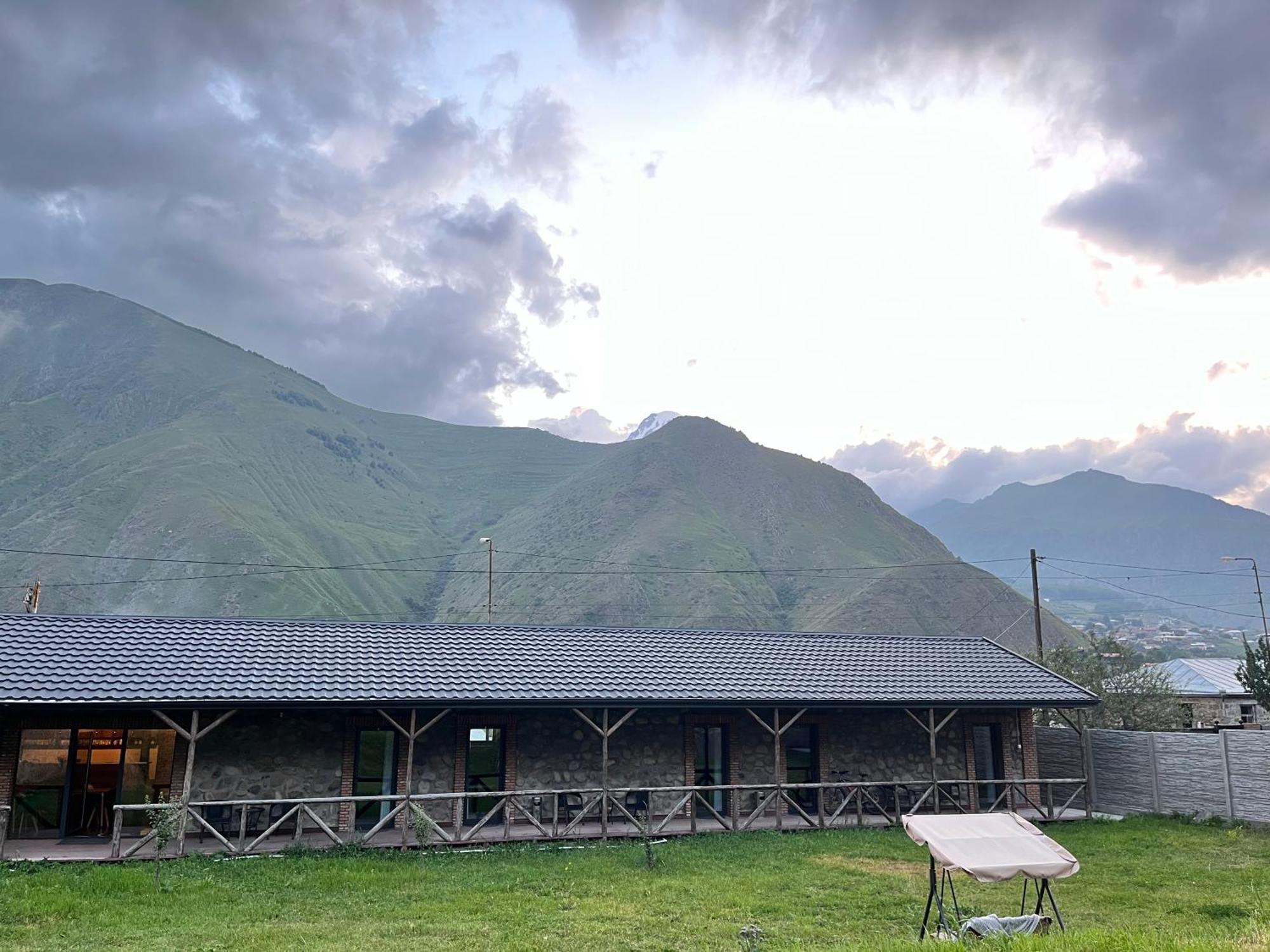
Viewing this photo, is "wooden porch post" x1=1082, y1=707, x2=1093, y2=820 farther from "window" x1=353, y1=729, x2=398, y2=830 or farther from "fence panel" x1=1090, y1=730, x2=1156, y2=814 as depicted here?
"window" x1=353, y1=729, x2=398, y2=830

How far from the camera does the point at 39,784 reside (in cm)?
1520

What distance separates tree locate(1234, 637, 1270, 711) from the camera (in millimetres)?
24828

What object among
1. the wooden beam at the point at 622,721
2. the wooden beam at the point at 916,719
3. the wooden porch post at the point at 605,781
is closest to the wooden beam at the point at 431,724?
the wooden porch post at the point at 605,781

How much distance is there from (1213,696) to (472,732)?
31.2 metres

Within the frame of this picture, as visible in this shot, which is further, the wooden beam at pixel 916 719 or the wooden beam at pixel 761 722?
the wooden beam at pixel 916 719

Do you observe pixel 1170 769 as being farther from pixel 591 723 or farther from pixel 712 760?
pixel 591 723

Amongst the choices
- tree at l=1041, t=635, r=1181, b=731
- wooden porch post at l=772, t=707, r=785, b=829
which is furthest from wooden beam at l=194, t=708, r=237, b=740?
tree at l=1041, t=635, r=1181, b=731

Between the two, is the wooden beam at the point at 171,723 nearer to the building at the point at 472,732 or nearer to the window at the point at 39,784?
the building at the point at 472,732

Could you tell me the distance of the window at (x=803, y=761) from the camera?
19.3m

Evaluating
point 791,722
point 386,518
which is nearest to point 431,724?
point 791,722

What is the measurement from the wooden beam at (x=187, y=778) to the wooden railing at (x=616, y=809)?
22 cm

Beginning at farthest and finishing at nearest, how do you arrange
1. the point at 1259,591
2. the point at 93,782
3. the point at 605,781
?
1. the point at 1259,591
2. the point at 605,781
3. the point at 93,782

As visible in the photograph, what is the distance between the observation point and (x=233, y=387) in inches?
5896

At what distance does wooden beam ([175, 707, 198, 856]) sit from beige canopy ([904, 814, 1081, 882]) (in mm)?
11043
